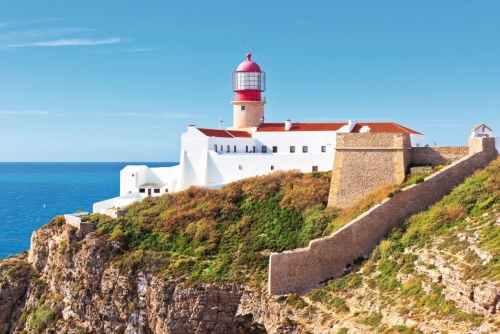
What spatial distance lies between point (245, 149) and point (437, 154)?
1233 cm

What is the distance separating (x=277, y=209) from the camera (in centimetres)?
3388

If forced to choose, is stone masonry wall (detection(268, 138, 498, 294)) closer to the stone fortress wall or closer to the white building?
the stone fortress wall

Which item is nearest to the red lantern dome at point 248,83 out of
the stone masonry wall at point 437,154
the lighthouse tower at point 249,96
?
the lighthouse tower at point 249,96

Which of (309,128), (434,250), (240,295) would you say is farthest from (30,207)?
(434,250)

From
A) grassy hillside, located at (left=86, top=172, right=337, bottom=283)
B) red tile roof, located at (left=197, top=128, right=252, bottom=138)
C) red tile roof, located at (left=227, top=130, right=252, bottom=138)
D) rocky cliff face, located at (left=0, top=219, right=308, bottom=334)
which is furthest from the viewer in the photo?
red tile roof, located at (left=227, top=130, right=252, bottom=138)

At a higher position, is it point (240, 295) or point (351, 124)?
point (351, 124)

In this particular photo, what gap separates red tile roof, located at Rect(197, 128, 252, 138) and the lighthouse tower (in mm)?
1119

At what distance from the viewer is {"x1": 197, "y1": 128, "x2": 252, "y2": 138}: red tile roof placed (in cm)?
3931

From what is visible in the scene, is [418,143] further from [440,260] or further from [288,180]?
[440,260]

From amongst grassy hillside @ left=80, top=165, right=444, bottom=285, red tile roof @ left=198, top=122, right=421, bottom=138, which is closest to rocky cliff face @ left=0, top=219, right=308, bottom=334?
grassy hillside @ left=80, top=165, right=444, bottom=285

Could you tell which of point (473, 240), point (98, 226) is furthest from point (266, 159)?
point (473, 240)

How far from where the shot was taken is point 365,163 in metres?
32.4

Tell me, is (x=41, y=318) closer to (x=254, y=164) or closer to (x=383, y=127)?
(x=254, y=164)

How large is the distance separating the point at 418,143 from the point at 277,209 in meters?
8.88
